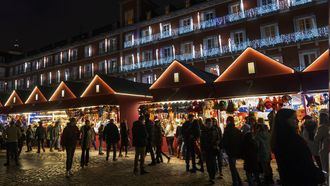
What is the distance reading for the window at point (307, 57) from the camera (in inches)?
887

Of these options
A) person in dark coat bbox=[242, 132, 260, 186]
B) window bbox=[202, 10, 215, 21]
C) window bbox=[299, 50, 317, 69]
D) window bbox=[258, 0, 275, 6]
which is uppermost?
window bbox=[202, 10, 215, 21]

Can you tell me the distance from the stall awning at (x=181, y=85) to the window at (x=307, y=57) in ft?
36.2

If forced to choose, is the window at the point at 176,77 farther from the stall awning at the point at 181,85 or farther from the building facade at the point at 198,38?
the building facade at the point at 198,38

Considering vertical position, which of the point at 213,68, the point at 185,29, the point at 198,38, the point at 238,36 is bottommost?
the point at 213,68

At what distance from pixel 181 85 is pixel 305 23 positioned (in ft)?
45.6

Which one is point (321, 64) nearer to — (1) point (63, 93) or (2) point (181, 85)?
(2) point (181, 85)

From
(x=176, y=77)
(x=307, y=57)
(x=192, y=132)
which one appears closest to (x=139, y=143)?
(x=192, y=132)

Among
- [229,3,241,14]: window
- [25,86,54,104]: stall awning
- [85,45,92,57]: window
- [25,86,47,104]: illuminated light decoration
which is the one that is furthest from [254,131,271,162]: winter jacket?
[85,45,92,57]: window

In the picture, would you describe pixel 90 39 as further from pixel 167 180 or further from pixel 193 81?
pixel 167 180

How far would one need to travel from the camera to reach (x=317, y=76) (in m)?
12.5

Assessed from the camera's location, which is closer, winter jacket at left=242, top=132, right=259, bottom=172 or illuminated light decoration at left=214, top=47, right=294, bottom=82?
winter jacket at left=242, top=132, right=259, bottom=172

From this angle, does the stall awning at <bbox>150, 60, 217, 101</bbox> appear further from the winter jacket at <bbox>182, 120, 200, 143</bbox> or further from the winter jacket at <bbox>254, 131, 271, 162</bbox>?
the winter jacket at <bbox>254, 131, 271, 162</bbox>

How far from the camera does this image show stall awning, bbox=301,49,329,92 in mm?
12195

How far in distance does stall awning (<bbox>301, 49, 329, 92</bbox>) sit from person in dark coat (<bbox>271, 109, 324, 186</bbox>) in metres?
9.77
